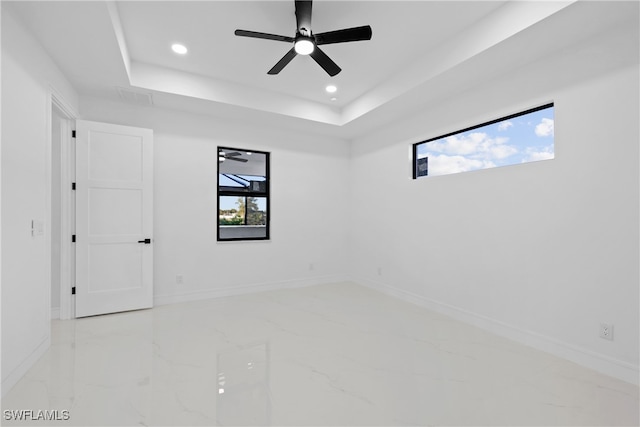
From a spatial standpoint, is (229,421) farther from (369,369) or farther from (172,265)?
(172,265)

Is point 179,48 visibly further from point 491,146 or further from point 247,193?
point 491,146

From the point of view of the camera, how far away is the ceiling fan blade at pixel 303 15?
2.26 metres

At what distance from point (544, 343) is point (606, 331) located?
479mm

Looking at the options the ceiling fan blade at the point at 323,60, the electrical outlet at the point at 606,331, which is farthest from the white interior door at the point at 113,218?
the electrical outlet at the point at 606,331

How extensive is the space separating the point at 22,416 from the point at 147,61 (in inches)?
129

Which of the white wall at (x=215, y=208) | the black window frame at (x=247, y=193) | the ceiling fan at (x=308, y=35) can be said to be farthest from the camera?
the black window frame at (x=247, y=193)

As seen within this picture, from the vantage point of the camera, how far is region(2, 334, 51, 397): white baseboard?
1.96 meters

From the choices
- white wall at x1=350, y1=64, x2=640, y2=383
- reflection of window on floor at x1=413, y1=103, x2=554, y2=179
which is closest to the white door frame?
white wall at x1=350, y1=64, x2=640, y2=383

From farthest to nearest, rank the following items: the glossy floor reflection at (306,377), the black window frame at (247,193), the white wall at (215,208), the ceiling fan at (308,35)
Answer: the black window frame at (247,193) < the white wall at (215,208) < the ceiling fan at (308,35) < the glossy floor reflection at (306,377)

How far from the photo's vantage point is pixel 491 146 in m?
3.21

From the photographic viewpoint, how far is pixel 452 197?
11.7 feet

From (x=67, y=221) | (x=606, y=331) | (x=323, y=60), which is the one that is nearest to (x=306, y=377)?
(x=606, y=331)

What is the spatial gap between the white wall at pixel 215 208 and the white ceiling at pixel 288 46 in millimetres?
405

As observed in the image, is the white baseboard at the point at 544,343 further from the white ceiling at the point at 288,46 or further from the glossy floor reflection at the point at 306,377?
the white ceiling at the point at 288,46
